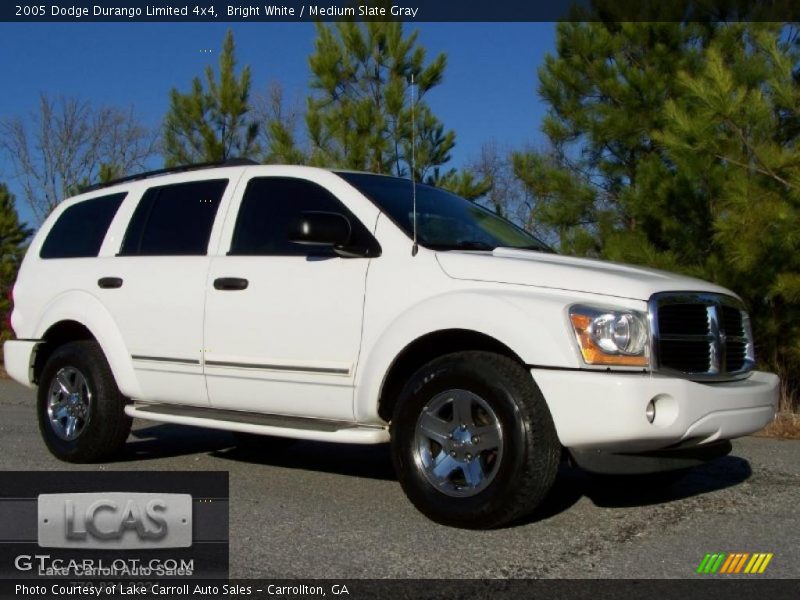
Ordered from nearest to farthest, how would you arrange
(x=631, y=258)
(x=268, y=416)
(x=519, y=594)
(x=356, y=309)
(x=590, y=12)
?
(x=519, y=594) → (x=356, y=309) → (x=268, y=416) → (x=631, y=258) → (x=590, y=12)

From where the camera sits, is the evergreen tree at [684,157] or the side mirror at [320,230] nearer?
the side mirror at [320,230]

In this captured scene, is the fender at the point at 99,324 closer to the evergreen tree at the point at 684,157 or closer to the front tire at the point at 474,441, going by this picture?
the front tire at the point at 474,441

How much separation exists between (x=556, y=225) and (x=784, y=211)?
434cm

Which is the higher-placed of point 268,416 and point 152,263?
point 152,263

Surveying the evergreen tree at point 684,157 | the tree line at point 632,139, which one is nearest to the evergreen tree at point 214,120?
the tree line at point 632,139

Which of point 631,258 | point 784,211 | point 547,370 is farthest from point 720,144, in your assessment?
point 547,370

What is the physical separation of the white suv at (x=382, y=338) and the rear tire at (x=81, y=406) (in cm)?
1

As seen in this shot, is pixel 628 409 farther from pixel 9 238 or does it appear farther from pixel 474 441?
pixel 9 238

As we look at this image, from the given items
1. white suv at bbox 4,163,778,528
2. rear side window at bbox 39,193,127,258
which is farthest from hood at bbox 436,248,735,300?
rear side window at bbox 39,193,127,258

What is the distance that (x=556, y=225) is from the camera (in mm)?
12516

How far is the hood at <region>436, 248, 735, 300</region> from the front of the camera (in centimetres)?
473

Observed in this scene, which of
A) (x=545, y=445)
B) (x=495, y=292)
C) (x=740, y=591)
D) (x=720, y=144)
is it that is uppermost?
(x=720, y=144)

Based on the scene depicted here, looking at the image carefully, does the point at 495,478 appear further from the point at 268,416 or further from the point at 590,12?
the point at 590,12

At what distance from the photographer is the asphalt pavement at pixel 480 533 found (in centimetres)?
426
